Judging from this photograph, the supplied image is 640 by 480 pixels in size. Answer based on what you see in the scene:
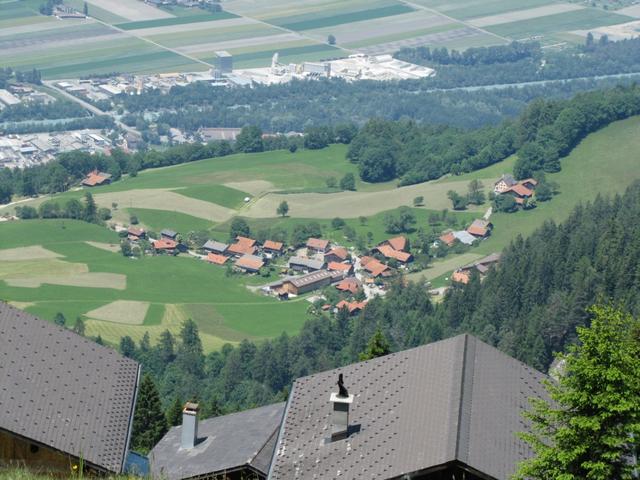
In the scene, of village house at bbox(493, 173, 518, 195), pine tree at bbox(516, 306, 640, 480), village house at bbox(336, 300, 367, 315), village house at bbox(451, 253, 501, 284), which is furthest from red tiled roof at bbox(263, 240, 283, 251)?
pine tree at bbox(516, 306, 640, 480)

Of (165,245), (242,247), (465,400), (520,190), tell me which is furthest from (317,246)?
(465,400)

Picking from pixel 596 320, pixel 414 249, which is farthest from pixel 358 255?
pixel 596 320

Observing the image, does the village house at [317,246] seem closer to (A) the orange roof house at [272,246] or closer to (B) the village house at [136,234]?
(A) the orange roof house at [272,246]

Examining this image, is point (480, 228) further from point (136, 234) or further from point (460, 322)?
point (460, 322)

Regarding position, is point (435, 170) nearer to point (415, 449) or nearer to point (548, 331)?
point (548, 331)

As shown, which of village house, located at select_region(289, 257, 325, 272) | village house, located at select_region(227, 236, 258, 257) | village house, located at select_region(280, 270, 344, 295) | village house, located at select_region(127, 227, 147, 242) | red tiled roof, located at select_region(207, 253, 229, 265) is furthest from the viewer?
village house, located at select_region(127, 227, 147, 242)

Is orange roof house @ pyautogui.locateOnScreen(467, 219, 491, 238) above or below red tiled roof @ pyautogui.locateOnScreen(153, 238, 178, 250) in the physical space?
above

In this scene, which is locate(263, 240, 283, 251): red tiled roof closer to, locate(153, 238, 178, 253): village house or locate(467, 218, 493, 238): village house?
locate(153, 238, 178, 253): village house
